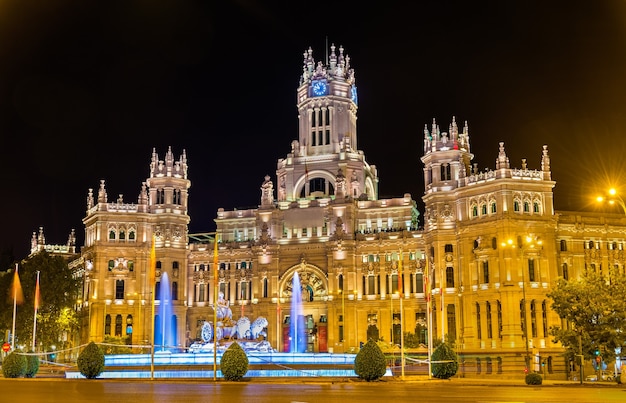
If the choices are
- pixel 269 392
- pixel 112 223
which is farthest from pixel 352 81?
pixel 269 392

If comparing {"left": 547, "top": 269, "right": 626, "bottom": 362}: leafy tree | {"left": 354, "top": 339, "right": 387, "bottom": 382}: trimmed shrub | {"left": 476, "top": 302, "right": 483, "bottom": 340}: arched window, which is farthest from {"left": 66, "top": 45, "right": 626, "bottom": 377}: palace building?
{"left": 354, "top": 339, "right": 387, "bottom": 382}: trimmed shrub

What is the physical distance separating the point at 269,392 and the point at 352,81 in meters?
106

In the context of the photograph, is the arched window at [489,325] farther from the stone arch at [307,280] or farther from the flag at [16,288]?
the flag at [16,288]

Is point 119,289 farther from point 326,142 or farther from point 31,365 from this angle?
point 31,365

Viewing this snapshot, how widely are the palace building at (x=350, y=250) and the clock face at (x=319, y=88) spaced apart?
0.25 metres

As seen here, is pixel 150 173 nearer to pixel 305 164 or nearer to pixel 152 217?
pixel 152 217

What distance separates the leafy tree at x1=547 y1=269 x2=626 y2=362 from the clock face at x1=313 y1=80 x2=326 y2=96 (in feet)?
240

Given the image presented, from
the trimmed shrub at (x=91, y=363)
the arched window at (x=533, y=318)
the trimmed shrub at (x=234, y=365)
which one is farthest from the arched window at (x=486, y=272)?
the trimmed shrub at (x=91, y=363)

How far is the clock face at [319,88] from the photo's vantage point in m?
140

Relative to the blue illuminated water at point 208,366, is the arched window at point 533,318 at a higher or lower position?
higher

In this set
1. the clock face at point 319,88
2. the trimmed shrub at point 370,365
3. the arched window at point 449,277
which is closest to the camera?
the trimmed shrub at point 370,365

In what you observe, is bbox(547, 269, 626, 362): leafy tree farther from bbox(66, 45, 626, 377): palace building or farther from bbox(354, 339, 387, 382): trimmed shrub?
bbox(354, 339, 387, 382): trimmed shrub

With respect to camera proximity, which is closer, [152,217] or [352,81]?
[152,217]

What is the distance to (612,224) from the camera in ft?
365
